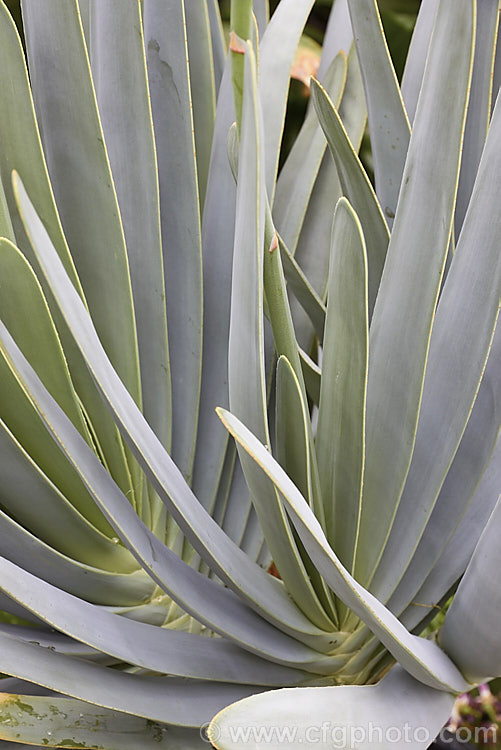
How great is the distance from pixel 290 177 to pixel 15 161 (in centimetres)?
23

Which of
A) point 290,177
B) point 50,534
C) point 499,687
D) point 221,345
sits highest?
point 290,177

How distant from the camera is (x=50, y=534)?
40 cm

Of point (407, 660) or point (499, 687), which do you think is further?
point (499, 687)

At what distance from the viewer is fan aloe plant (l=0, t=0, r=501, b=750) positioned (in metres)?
0.31

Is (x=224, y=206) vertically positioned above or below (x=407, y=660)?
above

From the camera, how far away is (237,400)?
0.35m

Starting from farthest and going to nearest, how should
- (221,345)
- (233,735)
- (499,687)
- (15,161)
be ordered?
1. (499,687)
2. (221,345)
3. (15,161)
4. (233,735)

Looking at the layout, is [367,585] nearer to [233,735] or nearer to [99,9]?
[233,735]

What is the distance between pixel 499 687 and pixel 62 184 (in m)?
0.83

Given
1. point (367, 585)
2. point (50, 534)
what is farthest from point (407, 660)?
point (50, 534)

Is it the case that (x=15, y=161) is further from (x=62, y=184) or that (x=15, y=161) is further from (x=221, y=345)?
(x=221, y=345)

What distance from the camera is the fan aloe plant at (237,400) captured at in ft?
1.01

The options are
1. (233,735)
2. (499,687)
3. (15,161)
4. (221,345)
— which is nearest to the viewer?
(233,735)

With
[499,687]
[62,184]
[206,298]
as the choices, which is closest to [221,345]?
[206,298]
